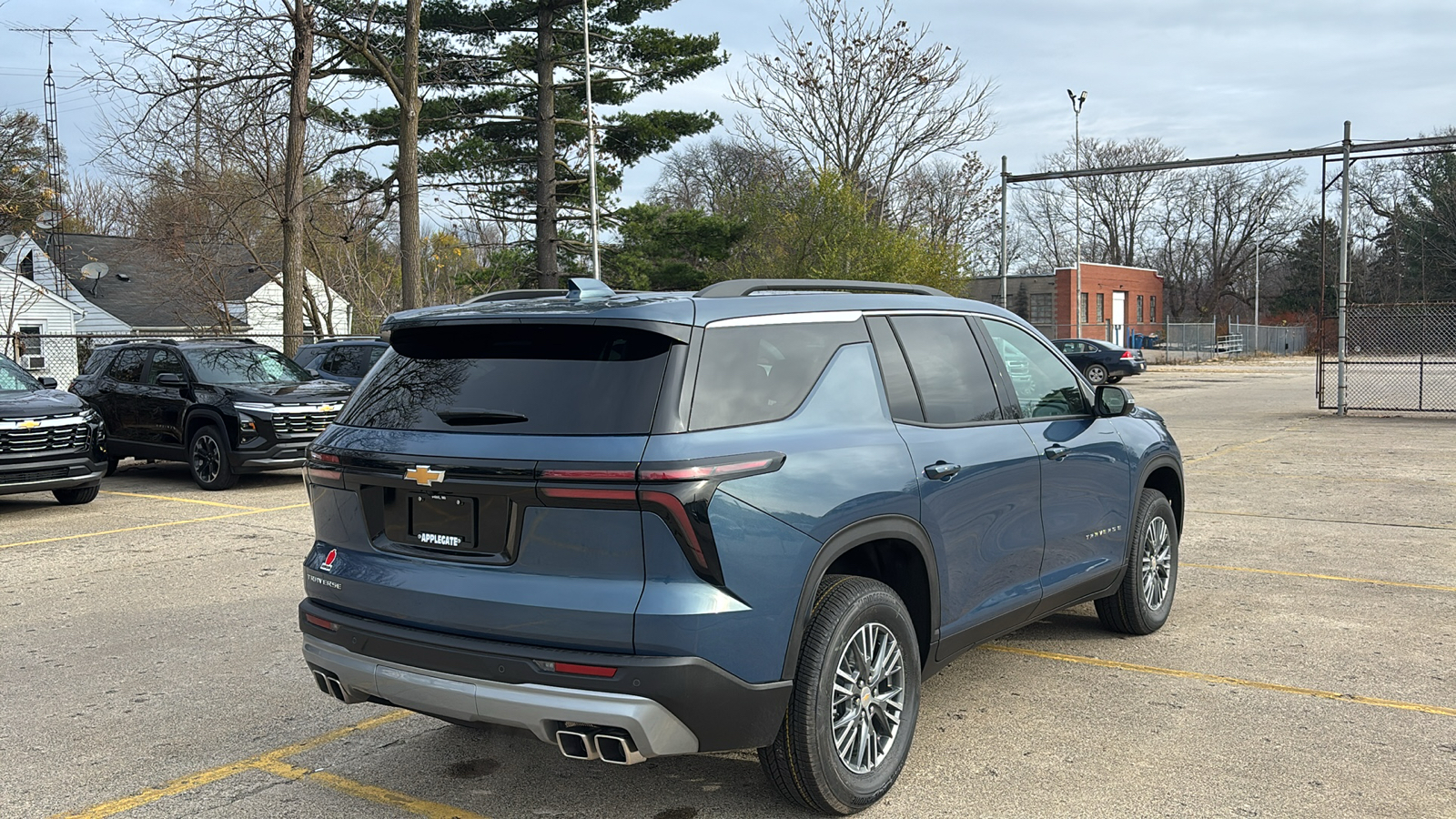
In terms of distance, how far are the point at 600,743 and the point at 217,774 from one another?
193 cm

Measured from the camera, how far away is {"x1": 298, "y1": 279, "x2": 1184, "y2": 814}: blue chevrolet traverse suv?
3230 mm

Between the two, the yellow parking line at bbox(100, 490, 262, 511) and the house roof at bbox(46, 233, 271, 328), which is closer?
the yellow parking line at bbox(100, 490, 262, 511)

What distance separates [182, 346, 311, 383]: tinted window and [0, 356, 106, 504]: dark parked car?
1.88m

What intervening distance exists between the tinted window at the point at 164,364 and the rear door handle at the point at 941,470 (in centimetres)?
1207

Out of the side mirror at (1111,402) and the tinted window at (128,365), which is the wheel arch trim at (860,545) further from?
the tinted window at (128,365)

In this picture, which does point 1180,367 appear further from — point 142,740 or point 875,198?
point 142,740

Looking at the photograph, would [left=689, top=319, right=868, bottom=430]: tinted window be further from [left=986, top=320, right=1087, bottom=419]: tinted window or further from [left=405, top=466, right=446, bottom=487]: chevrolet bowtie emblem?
[left=986, top=320, right=1087, bottom=419]: tinted window

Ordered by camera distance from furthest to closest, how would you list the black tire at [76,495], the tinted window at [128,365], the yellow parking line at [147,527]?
→ the tinted window at [128,365] → the black tire at [76,495] → the yellow parking line at [147,527]

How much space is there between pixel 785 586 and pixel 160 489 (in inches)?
474

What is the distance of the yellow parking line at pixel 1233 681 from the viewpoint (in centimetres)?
480

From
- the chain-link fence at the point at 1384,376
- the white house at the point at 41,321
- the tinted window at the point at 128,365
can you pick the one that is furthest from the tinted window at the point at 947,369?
the white house at the point at 41,321

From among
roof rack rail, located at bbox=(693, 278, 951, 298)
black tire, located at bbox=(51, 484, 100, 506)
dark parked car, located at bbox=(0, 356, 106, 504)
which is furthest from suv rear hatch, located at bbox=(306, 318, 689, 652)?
black tire, located at bbox=(51, 484, 100, 506)

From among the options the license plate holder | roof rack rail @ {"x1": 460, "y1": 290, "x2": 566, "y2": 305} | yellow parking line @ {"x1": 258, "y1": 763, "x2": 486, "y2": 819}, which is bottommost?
yellow parking line @ {"x1": 258, "y1": 763, "x2": 486, "y2": 819}

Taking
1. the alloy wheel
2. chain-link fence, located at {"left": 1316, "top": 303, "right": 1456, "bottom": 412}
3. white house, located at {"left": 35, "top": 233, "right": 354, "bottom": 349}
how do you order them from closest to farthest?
the alloy wheel, chain-link fence, located at {"left": 1316, "top": 303, "right": 1456, "bottom": 412}, white house, located at {"left": 35, "top": 233, "right": 354, "bottom": 349}
